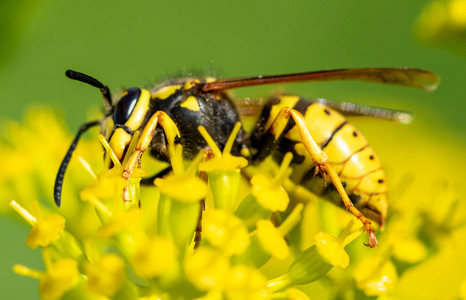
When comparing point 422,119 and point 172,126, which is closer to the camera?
point 172,126

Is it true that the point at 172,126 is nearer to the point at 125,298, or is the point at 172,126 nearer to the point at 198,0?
the point at 125,298

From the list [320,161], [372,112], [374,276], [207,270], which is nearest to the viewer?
[207,270]

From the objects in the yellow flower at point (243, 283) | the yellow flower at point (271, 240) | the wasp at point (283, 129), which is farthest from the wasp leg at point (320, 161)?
the yellow flower at point (243, 283)

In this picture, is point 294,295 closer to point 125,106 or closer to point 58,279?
point 58,279

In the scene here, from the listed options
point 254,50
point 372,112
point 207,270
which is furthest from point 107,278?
point 254,50

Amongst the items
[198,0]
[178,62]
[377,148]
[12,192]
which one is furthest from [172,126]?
[198,0]

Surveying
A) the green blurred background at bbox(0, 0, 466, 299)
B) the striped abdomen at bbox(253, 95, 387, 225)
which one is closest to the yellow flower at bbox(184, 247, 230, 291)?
the striped abdomen at bbox(253, 95, 387, 225)

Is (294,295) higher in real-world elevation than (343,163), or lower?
lower
